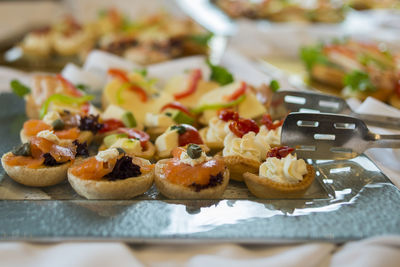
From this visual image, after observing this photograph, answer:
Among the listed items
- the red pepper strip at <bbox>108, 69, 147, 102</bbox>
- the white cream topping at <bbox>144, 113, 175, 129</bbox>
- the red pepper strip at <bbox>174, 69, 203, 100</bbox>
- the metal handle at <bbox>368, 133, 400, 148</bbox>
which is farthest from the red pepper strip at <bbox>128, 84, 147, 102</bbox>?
the metal handle at <bbox>368, 133, 400, 148</bbox>

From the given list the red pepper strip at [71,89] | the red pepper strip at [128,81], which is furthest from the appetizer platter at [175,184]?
the red pepper strip at [128,81]

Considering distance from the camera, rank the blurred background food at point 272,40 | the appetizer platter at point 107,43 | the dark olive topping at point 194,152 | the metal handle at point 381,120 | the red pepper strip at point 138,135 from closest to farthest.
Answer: the dark olive topping at point 194,152, the red pepper strip at point 138,135, the metal handle at point 381,120, the blurred background food at point 272,40, the appetizer platter at point 107,43

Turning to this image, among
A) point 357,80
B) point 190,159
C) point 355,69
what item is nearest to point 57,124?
point 190,159

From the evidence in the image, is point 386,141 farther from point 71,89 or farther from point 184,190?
point 71,89

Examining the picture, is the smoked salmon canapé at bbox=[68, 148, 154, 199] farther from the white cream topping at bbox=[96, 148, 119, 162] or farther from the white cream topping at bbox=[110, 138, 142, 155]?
the white cream topping at bbox=[110, 138, 142, 155]

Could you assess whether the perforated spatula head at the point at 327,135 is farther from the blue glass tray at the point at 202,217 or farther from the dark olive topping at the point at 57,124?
the dark olive topping at the point at 57,124

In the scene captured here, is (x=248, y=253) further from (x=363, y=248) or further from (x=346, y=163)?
(x=346, y=163)
